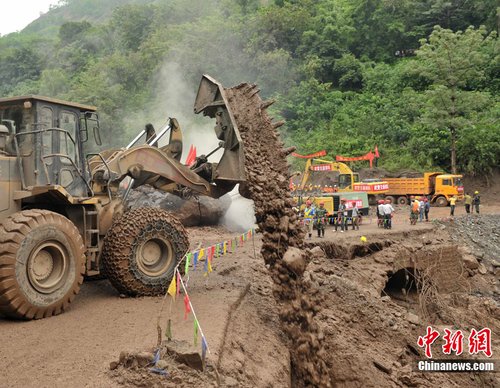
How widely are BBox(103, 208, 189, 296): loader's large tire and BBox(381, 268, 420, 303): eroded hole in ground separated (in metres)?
8.53

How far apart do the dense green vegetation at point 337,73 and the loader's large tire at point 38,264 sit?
2531cm

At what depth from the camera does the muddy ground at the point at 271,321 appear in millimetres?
5453

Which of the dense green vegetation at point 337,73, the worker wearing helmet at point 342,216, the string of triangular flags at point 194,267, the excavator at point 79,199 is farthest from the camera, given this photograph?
the dense green vegetation at point 337,73

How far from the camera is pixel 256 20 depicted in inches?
1725

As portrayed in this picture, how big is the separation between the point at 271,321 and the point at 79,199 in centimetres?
358

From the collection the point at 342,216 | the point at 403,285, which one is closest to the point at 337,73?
the point at 342,216

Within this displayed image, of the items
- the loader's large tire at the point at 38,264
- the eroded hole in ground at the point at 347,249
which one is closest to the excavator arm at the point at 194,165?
the loader's large tire at the point at 38,264

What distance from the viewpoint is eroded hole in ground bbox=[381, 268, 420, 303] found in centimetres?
1567

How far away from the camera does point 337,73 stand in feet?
146

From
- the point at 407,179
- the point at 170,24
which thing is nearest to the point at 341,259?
the point at 407,179

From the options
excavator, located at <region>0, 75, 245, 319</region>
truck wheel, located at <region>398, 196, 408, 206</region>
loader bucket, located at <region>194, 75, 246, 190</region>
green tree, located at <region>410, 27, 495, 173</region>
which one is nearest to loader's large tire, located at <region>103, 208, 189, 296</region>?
excavator, located at <region>0, 75, 245, 319</region>

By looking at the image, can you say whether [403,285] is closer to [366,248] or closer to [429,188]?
[366,248]

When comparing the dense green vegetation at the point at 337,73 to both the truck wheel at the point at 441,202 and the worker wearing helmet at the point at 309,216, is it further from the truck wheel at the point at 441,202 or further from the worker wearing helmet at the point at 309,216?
the worker wearing helmet at the point at 309,216

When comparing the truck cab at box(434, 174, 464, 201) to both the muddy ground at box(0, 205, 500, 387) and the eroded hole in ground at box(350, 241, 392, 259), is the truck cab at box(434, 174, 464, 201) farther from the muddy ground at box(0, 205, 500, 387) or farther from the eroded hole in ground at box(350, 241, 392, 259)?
the eroded hole in ground at box(350, 241, 392, 259)
